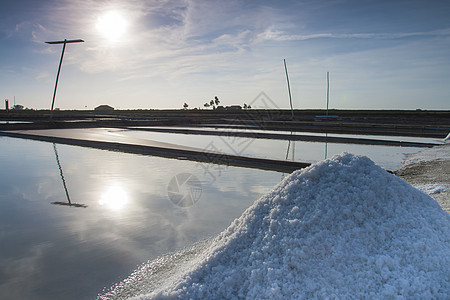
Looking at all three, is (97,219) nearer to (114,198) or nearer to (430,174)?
(114,198)

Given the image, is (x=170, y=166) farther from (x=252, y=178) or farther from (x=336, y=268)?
(x=336, y=268)

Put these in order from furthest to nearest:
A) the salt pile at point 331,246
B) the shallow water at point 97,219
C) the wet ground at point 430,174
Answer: the wet ground at point 430,174 < the shallow water at point 97,219 < the salt pile at point 331,246

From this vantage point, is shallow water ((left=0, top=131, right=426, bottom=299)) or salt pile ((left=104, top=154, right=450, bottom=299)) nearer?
salt pile ((left=104, top=154, right=450, bottom=299))

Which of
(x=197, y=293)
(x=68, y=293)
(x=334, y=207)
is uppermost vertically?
(x=334, y=207)

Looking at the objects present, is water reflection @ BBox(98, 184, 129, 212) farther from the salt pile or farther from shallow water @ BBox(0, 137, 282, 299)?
the salt pile

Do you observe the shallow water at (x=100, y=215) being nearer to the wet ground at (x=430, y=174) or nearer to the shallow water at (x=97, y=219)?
the shallow water at (x=97, y=219)

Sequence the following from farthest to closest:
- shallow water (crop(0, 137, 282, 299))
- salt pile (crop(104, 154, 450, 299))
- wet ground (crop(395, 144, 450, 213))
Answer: wet ground (crop(395, 144, 450, 213)), shallow water (crop(0, 137, 282, 299)), salt pile (crop(104, 154, 450, 299))

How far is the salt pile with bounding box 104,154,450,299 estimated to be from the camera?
157 centimetres

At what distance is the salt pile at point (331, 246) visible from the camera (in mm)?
1575

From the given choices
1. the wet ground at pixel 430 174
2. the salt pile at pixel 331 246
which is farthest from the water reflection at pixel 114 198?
the wet ground at pixel 430 174

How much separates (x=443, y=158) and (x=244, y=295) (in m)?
6.07

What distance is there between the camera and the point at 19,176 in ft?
17.7

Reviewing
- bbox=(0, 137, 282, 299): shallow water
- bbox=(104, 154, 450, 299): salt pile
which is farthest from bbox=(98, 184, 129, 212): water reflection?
bbox=(104, 154, 450, 299): salt pile

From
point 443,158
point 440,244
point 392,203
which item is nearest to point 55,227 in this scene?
point 392,203
